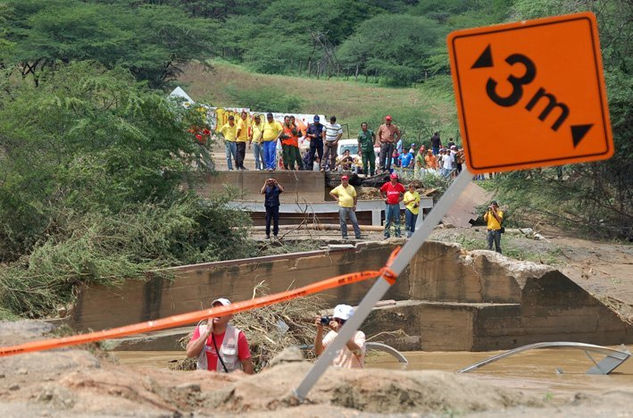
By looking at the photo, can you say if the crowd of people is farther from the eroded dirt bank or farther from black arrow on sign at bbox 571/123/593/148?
black arrow on sign at bbox 571/123/593/148

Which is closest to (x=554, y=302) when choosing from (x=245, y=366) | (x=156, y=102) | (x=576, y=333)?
(x=576, y=333)

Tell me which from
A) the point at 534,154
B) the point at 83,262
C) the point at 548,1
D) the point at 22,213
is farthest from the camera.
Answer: the point at 548,1

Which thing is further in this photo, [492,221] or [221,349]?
[492,221]

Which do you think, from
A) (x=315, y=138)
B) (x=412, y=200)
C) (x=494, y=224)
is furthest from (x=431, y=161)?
(x=412, y=200)

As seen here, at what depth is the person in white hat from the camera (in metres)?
9.34

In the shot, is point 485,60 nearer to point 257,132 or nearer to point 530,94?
point 530,94

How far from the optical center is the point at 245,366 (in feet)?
31.0

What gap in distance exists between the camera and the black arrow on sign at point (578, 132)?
261 inches

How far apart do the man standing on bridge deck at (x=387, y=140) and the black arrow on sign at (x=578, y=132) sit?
24.0 metres

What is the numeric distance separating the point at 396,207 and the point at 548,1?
33.4 feet

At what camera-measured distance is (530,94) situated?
6.63 meters

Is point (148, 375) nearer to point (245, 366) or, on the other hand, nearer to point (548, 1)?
point (245, 366)

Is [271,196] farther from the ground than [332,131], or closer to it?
closer to it

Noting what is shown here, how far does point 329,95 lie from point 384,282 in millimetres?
78014
